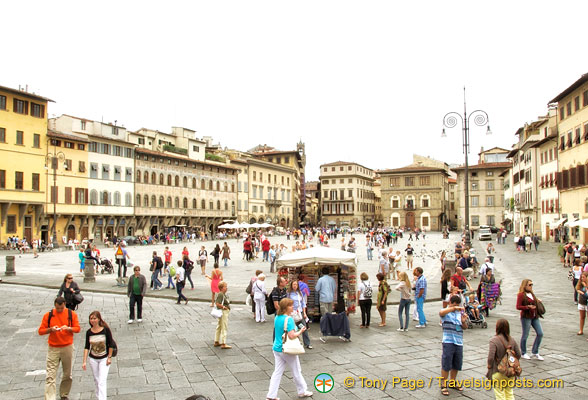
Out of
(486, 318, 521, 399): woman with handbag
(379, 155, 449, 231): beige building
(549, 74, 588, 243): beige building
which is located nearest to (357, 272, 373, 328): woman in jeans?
(486, 318, 521, 399): woman with handbag

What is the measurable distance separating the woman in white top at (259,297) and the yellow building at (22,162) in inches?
1382

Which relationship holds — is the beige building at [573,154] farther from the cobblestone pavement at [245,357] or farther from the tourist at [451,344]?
the tourist at [451,344]

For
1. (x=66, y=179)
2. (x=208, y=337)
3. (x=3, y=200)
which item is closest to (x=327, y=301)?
(x=208, y=337)

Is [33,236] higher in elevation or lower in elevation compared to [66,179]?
lower

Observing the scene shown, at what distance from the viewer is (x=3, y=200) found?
38.3 m

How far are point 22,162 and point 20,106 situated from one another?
4604 mm

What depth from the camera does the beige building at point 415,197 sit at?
3433 inches

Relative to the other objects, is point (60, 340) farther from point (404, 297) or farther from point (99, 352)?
point (404, 297)

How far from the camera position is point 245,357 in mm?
8133

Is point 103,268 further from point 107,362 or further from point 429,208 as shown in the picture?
point 429,208

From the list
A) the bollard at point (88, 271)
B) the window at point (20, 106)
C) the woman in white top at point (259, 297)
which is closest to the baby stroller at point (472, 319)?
the woman in white top at point (259, 297)

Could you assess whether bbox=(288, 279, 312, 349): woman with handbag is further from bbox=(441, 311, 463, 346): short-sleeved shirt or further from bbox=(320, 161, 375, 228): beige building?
bbox=(320, 161, 375, 228): beige building

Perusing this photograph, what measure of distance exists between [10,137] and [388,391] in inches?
1623

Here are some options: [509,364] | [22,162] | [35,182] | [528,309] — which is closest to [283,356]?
[509,364]
